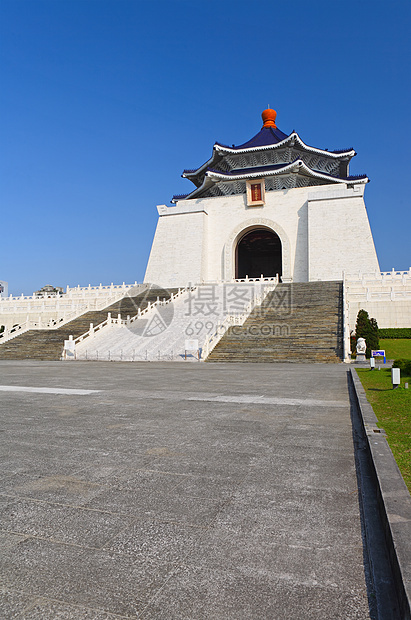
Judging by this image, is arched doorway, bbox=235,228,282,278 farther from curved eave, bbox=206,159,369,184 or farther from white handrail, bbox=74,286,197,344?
white handrail, bbox=74,286,197,344

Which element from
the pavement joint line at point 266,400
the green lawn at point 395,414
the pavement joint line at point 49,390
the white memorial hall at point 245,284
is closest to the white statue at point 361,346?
the white memorial hall at point 245,284

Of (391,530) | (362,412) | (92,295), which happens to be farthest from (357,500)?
(92,295)

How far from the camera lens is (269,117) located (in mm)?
42969

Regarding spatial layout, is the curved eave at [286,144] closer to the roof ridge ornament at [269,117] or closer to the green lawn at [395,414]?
the roof ridge ornament at [269,117]

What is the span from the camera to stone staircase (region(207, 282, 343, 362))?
55.2 ft

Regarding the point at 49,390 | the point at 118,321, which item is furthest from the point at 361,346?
the point at 118,321

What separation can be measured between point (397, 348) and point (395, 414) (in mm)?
15592

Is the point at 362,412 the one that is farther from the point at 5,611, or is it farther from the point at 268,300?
the point at 268,300

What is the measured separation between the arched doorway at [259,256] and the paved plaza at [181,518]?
1481 inches

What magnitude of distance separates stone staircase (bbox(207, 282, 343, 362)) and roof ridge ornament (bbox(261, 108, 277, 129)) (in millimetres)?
25246

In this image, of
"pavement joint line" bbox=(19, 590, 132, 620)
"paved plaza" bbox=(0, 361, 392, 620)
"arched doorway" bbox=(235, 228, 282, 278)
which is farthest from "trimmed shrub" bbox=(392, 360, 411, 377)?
"arched doorway" bbox=(235, 228, 282, 278)

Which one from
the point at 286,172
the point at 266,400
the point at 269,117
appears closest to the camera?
the point at 266,400

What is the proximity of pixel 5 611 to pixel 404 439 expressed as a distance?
3.71 meters

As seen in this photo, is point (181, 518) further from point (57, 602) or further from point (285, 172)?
point (285, 172)
